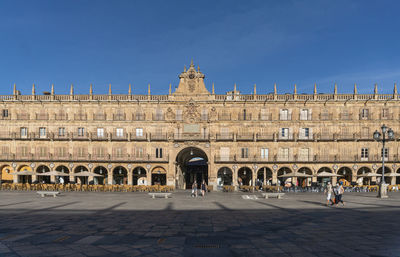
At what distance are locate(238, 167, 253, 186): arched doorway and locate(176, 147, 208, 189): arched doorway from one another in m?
6.06

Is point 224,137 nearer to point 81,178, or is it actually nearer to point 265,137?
point 265,137

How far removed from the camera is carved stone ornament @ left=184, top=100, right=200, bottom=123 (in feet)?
152

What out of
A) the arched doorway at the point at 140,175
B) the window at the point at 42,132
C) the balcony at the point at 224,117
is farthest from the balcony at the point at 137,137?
the window at the point at 42,132

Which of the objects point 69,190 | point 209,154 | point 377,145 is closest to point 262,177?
point 209,154

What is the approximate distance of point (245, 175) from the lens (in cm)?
4806

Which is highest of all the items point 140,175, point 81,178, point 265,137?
point 265,137

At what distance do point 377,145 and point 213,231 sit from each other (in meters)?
42.4

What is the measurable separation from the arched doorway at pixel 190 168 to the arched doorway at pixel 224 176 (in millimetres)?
3238

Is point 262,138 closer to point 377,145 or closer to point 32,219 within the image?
point 377,145

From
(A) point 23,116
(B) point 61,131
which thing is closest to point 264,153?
(B) point 61,131

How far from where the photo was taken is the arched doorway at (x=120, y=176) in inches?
1886

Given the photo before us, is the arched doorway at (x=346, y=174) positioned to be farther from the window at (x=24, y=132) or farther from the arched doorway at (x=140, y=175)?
the window at (x=24, y=132)

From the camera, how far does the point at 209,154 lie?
4631 cm

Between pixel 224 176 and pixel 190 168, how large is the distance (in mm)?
8102
